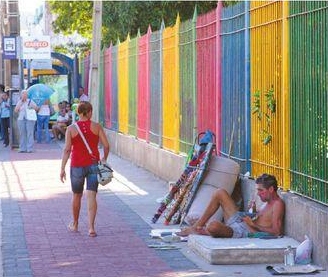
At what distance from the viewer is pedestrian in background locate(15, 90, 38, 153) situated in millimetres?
28438

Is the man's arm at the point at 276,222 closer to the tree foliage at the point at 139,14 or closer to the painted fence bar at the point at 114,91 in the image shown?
the painted fence bar at the point at 114,91

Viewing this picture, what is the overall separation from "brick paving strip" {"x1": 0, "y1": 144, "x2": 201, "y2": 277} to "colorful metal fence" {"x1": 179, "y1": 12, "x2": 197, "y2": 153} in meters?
1.59

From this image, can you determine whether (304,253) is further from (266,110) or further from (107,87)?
(107,87)

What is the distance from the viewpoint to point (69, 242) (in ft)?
40.3

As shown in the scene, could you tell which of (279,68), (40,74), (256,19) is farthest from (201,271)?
(40,74)

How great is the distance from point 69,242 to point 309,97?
3.38m

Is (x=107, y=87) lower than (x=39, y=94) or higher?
higher

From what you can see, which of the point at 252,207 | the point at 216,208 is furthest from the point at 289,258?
the point at 252,207

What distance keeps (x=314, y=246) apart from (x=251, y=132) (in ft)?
10.4

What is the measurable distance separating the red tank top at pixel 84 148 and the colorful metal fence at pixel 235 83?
1.96m

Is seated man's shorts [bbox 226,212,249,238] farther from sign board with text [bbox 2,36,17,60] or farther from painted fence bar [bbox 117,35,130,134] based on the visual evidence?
sign board with text [bbox 2,36,17,60]

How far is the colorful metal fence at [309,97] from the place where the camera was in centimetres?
1025

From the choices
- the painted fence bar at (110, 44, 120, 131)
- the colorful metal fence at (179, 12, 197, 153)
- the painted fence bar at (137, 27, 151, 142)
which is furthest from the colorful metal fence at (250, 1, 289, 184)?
the painted fence bar at (110, 44, 120, 131)

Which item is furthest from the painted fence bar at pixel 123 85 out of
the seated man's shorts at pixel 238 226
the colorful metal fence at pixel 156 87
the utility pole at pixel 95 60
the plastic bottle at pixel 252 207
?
the seated man's shorts at pixel 238 226
